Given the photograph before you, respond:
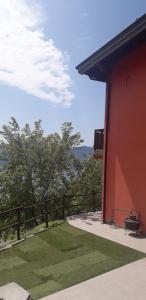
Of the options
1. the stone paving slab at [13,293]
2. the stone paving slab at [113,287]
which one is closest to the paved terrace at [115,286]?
the stone paving slab at [113,287]

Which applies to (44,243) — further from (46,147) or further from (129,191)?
(46,147)

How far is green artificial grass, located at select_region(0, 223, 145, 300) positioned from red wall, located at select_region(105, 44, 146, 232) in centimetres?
187

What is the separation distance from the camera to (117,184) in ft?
37.8

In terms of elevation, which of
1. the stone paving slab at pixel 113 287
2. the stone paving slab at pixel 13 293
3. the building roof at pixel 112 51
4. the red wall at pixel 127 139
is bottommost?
the stone paving slab at pixel 113 287

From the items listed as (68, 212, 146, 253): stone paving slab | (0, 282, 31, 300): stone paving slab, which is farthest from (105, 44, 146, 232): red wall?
(0, 282, 31, 300): stone paving slab

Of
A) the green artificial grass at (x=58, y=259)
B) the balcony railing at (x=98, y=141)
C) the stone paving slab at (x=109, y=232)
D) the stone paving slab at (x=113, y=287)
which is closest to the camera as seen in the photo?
the stone paving slab at (x=113, y=287)

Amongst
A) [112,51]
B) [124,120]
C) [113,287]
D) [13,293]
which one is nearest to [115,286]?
[113,287]

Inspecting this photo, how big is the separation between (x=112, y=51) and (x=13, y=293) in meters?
7.79

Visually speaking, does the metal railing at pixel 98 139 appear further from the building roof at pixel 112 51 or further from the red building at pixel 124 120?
the building roof at pixel 112 51

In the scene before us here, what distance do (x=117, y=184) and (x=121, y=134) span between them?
5.57ft

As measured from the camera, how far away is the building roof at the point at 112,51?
9758mm

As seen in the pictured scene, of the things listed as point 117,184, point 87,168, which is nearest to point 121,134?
point 117,184

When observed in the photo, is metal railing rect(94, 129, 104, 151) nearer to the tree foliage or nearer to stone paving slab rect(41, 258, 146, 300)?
stone paving slab rect(41, 258, 146, 300)

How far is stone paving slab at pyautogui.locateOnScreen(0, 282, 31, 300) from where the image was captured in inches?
223
